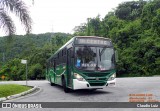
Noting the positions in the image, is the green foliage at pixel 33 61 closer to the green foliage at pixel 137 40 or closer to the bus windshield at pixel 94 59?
the green foliage at pixel 137 40

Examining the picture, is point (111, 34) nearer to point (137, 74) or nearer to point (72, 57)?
point (137, 74)

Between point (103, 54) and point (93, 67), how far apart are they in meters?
0.98

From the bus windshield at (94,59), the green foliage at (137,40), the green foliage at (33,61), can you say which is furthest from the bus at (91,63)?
the green foliage at (33,61)

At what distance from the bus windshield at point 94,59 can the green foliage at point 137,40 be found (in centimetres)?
3601

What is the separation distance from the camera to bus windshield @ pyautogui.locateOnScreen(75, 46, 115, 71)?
13.2 meters

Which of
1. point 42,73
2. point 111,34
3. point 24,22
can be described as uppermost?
point 111,34

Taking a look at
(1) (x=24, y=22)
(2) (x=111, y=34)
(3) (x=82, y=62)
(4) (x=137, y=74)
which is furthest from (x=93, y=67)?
(2) (x=111, y=34)

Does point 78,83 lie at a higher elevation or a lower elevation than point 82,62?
lower

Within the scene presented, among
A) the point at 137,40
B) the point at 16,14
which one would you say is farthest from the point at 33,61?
the point at 16,14

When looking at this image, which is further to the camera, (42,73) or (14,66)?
(14,66)

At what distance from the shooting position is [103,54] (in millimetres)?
13586

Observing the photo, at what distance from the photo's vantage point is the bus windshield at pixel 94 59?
1318cm

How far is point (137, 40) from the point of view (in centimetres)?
5822

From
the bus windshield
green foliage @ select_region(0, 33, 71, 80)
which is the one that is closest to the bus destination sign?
the bus windshield
